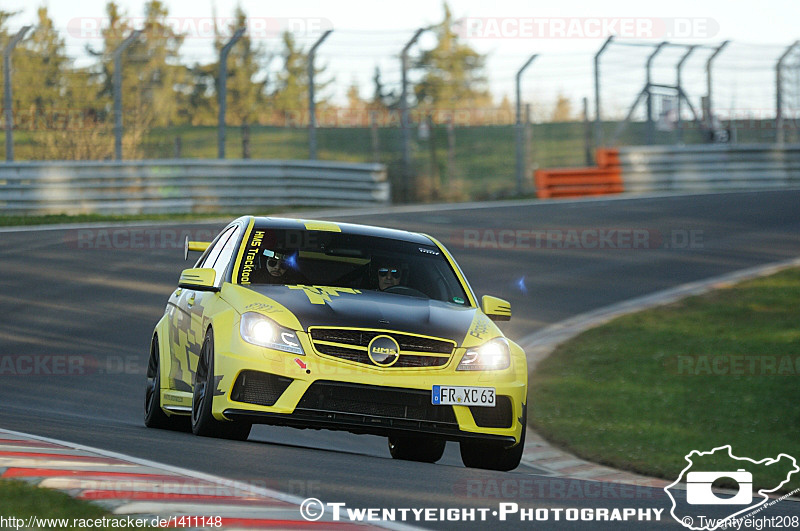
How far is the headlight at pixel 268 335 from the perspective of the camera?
695cm

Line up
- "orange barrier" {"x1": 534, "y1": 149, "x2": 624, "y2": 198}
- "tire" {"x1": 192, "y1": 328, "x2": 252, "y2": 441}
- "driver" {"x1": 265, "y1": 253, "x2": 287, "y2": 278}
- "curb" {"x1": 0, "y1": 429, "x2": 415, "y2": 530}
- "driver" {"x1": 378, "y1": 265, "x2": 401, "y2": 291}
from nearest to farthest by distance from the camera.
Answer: "curb" {"x1": 0, "y1": 429, "x2": 415, "y2": 530}, "tire" {"x1": 192, "y1": 328, "x2": 252, "y2": 441}, "driver" {"x1": 265, "y1": 253, "x2": 287, "y2": 278}, "driver" {"x1": 378, "y1": 265, "x2": 401, "y2": 291}, "orange barrier" {"x1": 534, "y1": 149, "x2": 624, "y2": 198}

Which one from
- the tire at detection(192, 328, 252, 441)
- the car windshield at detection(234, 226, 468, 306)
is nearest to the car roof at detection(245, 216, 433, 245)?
the car windshield at detection(234, 226, 468, 306)

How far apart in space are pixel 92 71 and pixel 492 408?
58.1 feet

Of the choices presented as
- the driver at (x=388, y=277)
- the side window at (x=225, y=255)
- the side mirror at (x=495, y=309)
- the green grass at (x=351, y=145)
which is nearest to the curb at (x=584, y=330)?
the side mirror at (x=495, y=309)

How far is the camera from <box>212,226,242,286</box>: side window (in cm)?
813

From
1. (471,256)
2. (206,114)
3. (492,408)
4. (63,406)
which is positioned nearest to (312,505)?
(492,408)

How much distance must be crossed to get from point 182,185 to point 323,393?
645 inches

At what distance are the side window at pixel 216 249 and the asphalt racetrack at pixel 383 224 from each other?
1260 millimetres

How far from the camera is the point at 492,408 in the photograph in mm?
7203

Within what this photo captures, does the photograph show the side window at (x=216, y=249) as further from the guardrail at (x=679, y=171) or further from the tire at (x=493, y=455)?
the guardrail at (x=679, y=171)

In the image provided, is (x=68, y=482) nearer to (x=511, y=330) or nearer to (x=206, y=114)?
(x=511, y=330)

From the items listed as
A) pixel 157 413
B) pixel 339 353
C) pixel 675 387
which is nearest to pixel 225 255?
pixel 157 413

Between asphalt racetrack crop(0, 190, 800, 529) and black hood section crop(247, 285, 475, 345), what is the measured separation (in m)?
0.77

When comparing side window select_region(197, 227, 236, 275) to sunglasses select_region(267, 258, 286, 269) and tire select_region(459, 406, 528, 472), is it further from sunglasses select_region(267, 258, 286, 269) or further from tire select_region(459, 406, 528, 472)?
tire select_region(459, 406, 528, 472)
